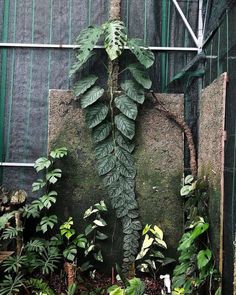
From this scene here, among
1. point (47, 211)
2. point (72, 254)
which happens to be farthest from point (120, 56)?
point (72, 254)

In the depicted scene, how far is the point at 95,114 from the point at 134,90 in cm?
44

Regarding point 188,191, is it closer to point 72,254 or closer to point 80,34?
point 72,254

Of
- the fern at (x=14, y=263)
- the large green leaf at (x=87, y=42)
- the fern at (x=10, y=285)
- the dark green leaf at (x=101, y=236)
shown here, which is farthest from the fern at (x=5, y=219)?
the large green leaf at (x=87, y=42)

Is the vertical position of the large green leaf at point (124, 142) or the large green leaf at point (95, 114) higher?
the large green leaf at point (95, 114)

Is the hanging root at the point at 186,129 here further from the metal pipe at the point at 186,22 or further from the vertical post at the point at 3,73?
the vertical post at the point at 3,73

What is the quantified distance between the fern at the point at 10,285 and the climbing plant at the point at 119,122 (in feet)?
3.45

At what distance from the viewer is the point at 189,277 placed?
3.14 m

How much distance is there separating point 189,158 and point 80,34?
1627mm

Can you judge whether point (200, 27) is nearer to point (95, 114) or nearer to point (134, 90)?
point (134, 90)

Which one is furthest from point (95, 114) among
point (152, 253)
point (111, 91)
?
point (152, 253)

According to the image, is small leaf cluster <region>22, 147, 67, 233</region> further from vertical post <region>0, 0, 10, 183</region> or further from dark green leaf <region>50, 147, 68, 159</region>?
vertical post <region>0, 0, 10, 183</region>

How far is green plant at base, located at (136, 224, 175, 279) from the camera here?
149 inches

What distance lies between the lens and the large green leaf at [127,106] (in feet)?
12.5

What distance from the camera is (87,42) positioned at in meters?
3.79
